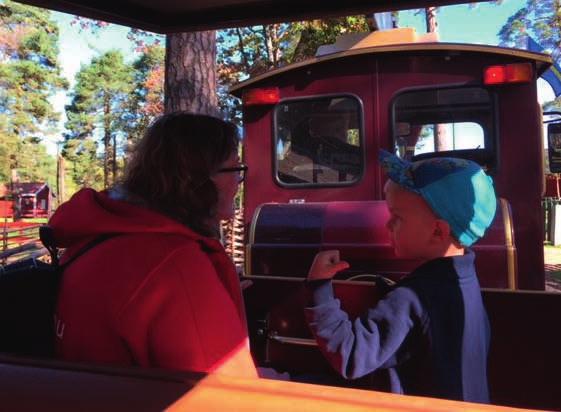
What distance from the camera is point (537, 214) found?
3.70m

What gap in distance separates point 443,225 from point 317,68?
2852mm

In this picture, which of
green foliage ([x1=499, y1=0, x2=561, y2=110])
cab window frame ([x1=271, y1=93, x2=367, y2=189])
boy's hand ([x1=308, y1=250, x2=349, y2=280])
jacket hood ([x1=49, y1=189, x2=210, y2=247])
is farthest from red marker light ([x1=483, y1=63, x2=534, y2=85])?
green foliage ([x1=499, y1=0, x2=561, y2=110])

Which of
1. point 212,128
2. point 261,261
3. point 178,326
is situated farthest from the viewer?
point 261,261

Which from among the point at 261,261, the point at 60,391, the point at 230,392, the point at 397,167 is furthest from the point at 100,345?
the point at 261,261

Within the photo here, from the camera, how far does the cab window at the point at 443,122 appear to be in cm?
389

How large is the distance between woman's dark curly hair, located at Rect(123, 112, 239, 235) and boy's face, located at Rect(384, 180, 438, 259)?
0.57m

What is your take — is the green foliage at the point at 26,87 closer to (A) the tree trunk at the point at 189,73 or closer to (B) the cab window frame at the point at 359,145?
(A) the tree trunk at the point at 189,73

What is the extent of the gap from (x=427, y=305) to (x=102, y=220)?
0.95 m

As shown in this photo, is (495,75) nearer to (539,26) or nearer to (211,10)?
(211,10)

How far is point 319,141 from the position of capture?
4418mm

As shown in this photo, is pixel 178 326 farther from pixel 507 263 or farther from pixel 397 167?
pixel 507 263

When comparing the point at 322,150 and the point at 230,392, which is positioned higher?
the point at 322,150

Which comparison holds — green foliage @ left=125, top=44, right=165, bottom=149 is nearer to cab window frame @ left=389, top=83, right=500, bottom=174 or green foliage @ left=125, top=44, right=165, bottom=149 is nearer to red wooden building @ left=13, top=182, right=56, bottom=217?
red wooden building @ left=13, top=182, right=56, bottom=217

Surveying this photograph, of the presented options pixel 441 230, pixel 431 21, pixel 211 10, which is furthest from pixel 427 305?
pixel 431 21
